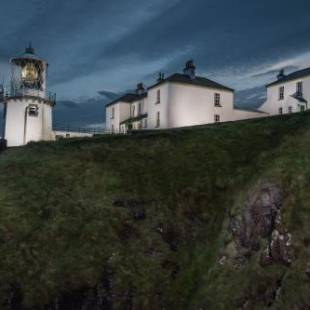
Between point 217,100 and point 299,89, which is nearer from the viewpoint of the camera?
point 217,100

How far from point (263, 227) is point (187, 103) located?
3872cm

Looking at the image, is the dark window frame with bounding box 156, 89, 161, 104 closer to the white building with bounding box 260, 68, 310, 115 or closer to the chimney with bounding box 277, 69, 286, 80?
the white building with bounding box 260, 68, 310, 115

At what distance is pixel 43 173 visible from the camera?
106 feet

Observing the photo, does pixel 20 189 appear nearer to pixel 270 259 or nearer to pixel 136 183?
pixel 136 183

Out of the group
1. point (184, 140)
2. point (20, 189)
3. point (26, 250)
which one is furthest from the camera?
point (184, 140)

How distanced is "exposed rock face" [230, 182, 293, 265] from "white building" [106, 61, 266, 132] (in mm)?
35511

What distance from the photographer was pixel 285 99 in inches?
2611

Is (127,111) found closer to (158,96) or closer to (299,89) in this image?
(158,96)

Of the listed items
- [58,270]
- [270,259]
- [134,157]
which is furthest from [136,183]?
[270,259]

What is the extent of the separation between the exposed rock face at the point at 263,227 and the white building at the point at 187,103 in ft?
117

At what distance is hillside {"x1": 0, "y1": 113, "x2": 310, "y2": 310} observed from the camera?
69.3 ft

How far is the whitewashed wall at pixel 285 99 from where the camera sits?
207 ft

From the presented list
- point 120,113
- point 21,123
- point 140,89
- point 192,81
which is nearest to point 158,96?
point 192,81

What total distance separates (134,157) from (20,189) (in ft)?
30.5
